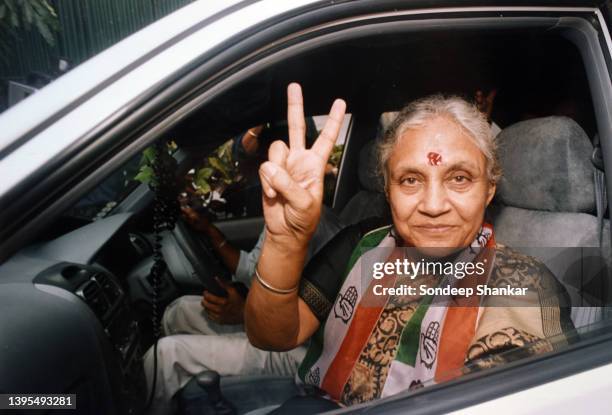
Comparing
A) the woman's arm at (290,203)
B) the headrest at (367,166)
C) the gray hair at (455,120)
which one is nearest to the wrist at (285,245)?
the woman's arm at (290,203)

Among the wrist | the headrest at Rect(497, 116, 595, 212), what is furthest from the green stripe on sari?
the headrest at Rect(497, 116, 595, 212)

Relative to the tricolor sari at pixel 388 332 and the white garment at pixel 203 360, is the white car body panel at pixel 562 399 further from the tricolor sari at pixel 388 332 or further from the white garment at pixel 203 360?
the white garment at pixel 203 360

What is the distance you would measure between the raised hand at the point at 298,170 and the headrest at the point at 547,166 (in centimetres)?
86

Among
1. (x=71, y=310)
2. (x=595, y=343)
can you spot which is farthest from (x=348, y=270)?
(x=71, y=310)

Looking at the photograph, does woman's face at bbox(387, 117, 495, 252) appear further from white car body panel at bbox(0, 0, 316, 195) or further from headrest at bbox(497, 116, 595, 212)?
white car body panel at bbox(0, 0, 316, 195)

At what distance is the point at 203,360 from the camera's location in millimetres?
1986

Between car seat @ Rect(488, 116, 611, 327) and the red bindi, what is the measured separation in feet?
1.66

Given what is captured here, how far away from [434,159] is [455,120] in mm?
156

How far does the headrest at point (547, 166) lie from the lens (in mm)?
1579

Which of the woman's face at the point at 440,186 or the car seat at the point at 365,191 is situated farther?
the car seat at the point at 365,191

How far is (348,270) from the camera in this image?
166 centimetres

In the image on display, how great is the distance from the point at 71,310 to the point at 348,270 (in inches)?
33.7

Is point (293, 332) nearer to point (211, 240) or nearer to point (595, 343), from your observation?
point (595, 343)

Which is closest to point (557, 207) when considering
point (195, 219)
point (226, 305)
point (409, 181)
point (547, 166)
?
point (547, 166)
